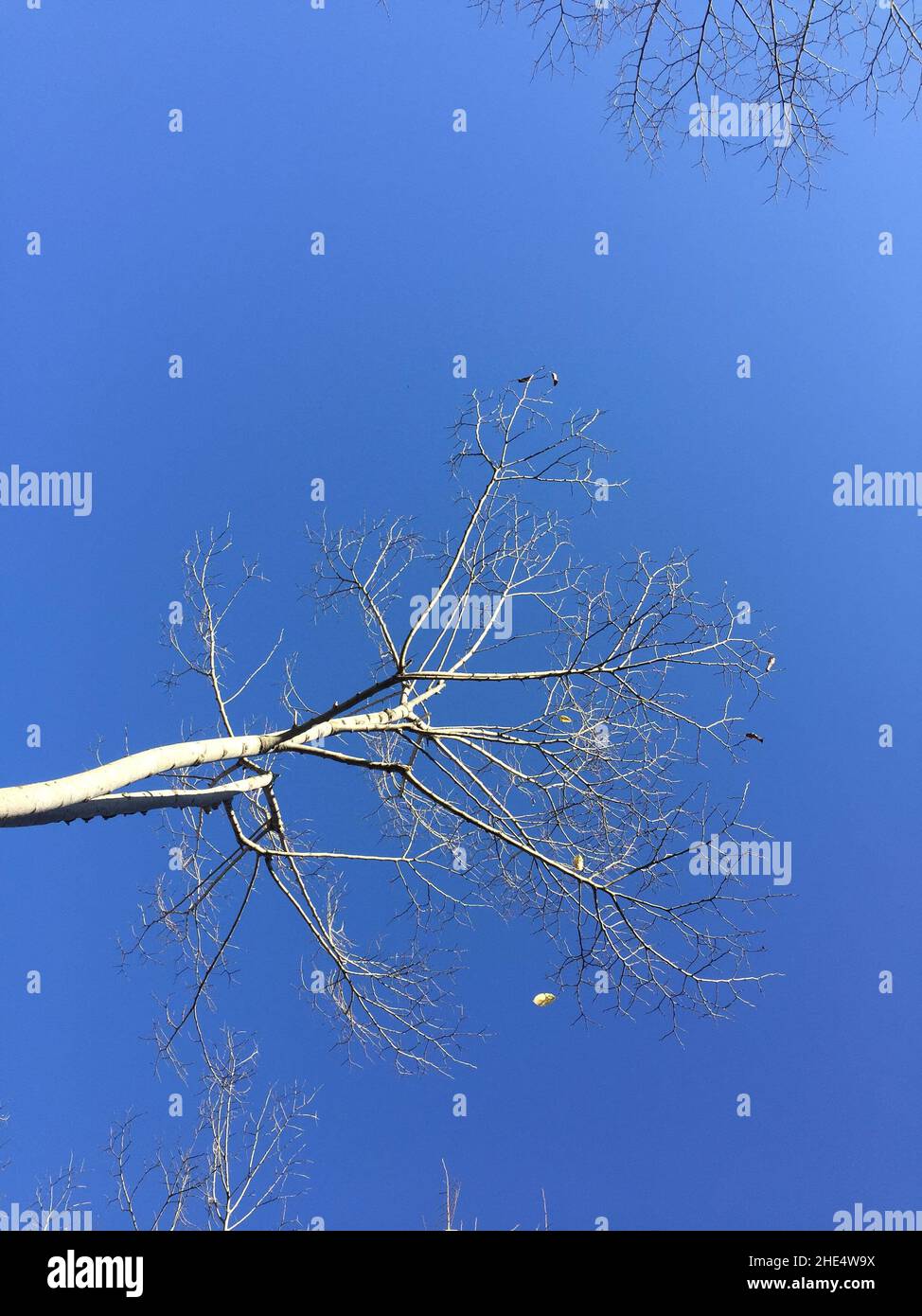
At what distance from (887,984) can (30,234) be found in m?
9.42

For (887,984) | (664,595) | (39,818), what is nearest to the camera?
(39,818)

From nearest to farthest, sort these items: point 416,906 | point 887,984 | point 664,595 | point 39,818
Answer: point 39,818
point 664,595
point 416,906
point 887,984
